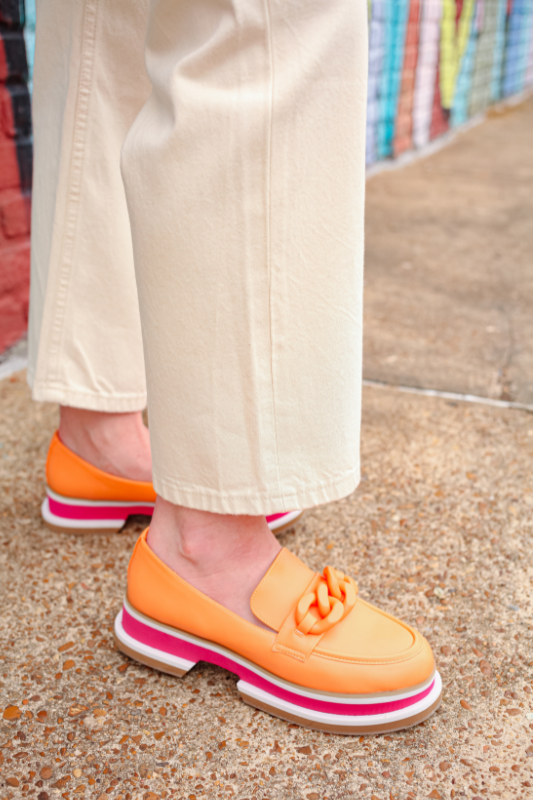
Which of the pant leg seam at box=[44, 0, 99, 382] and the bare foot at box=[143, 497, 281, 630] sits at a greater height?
the pant leg seam at box=[44, 0, 99, 382]

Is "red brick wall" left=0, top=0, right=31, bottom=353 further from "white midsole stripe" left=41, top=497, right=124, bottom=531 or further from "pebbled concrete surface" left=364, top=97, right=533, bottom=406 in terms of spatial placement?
"pebbled concrete surface" left=364, top=97, right=533, bottom=406

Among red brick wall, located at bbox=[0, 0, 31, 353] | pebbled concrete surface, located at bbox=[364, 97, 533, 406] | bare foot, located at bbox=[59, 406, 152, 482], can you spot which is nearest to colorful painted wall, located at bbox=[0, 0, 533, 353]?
red brick wall, located at bbox=[0, 0, 31, 353]

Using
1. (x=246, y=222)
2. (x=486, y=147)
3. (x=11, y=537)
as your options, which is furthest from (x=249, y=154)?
(x=486, y=147)

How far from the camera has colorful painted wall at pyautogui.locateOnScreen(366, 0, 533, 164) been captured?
4027 mm

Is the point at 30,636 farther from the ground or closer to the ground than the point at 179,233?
closer to the ground

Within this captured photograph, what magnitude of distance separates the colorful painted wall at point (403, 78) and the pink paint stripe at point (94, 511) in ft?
2.41

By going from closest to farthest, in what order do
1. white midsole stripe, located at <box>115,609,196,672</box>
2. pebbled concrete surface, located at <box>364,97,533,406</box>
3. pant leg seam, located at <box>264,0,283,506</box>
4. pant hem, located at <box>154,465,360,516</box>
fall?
1. pant leg seam, located at <box>264,0,283,506</box>
2. pant hem, located at <box>154,465,360,516</box>
3. white midsole stripe, located at <box>115,609,196,672</box>
4. pebbled concrete surface, located at <box>364,97,533,406</box>

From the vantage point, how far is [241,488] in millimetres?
707

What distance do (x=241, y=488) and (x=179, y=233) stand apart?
10.3 inches

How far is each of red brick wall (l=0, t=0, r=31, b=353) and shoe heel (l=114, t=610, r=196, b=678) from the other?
1051 mm

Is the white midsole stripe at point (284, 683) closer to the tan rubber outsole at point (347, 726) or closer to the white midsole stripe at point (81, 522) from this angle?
the tan rubber outsole at point (347, 726)

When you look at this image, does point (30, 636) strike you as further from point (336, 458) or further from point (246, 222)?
point (246, 222)

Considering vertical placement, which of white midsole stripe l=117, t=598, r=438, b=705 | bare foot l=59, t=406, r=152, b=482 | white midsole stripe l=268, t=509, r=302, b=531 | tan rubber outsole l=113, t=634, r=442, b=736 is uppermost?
bare foot l=59, t=406, r=152, b=482

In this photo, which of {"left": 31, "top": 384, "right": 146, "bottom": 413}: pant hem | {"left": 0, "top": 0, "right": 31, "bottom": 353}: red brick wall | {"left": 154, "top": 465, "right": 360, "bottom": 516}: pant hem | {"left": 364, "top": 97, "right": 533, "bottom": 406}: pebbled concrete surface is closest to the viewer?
{"left": 154, "top": 465, "right": 360, "bottom": 516}: pant hem
